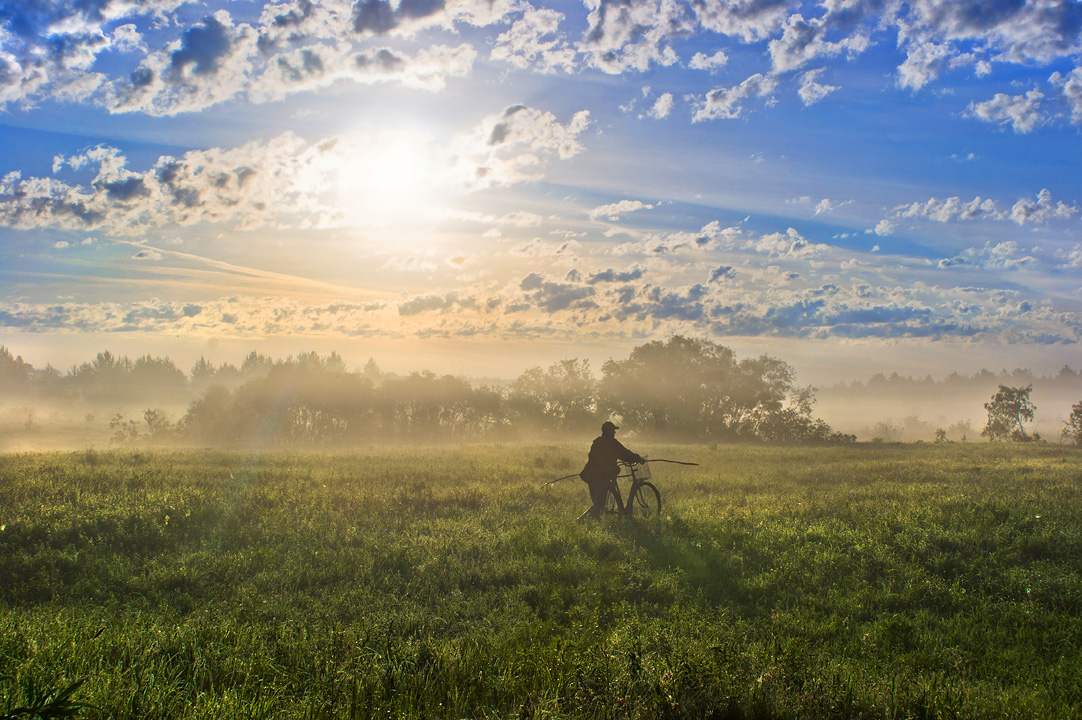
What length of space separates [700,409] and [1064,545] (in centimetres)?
5660

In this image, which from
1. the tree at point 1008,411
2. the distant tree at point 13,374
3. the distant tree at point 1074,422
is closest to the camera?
the distant tree at point 1074,422

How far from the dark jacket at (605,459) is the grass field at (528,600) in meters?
1.29

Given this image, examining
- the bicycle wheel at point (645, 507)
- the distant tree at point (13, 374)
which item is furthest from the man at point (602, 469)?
the distant tree at point (13, 374)

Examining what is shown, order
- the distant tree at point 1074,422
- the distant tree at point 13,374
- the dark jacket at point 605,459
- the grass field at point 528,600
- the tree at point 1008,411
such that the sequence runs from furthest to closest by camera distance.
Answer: the distant tree at point 13,374 < the tree at point 1008,411 < the distant tree at point 1074,422 < the dark jacket at point 605,459 < the grass field at point 528,600

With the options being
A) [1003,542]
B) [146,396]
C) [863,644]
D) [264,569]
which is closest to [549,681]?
[863,644]

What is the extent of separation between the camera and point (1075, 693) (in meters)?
5.95

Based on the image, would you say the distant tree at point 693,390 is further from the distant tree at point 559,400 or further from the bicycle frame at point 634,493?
the bicycle frame at point 634,493

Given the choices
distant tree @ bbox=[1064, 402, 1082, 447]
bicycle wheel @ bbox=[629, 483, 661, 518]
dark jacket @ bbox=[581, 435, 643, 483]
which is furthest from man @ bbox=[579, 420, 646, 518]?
distant tree @ bbox=[1064, 402, 1082, 447]

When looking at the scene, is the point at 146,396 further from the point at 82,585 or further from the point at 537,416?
the point at 82,585

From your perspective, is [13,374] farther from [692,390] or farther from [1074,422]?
Answer: [1074,422]

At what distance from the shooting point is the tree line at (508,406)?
202 feet

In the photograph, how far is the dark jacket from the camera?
13684 mm

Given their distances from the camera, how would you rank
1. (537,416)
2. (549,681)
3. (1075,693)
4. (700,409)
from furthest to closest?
(537,416) < (700,409) < (1075,693) < (549,681)

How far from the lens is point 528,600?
8727 mm
